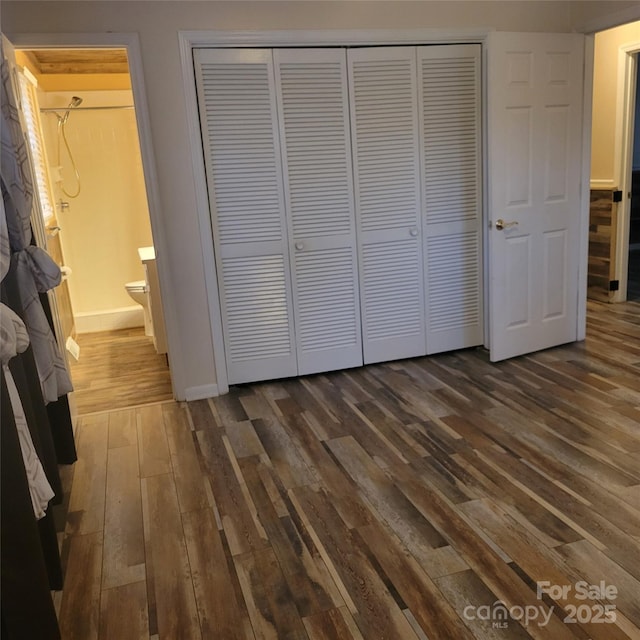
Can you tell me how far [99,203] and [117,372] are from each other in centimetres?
186

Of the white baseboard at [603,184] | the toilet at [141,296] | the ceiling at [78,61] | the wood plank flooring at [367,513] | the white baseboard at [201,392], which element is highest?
the ceiling at [78,61]

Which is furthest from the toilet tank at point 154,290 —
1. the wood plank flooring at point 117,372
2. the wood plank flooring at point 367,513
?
the wood plank flooring at point 367,513

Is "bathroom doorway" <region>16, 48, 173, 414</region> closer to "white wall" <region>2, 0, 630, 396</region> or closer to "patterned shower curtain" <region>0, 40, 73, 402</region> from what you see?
"white wall" <region>2, 0, 630, 396</region>

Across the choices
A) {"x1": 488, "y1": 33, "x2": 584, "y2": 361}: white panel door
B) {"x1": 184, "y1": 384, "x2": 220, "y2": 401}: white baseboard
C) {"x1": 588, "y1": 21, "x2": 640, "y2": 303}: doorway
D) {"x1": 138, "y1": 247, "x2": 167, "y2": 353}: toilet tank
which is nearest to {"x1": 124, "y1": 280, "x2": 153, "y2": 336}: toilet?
{"x1": 138, "y1": 247, "x2": 167, "y2": 353}: toilet tank

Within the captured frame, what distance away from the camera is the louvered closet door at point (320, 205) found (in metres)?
3.53

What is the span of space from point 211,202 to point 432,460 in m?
1.92

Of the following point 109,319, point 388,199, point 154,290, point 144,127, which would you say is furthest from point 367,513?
point 109,319

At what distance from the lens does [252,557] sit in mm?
2146

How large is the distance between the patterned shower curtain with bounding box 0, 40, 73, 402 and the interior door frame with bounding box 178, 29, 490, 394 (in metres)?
1.05

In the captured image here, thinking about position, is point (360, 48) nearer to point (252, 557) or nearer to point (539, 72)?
point (539, 72)

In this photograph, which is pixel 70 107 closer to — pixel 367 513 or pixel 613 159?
pixel 367 513

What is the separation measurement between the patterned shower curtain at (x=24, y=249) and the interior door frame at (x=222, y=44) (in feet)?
3.44

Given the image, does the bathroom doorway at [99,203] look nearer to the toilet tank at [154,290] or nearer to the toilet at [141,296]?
the toilet at [141,296]

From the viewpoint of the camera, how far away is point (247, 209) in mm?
3598
